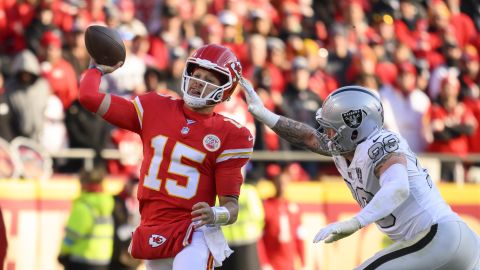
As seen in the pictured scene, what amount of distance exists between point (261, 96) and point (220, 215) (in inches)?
217

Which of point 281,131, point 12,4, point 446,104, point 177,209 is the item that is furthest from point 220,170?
point 446,104

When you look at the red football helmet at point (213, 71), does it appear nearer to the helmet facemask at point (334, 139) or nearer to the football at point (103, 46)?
the football at point (103, 46)

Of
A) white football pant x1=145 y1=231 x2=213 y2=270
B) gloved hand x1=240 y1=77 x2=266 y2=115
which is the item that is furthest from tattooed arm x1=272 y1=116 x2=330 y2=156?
white football pant x1=145 y1=231 x2=213 y2=270

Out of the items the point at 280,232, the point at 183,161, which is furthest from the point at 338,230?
the point at 280,232

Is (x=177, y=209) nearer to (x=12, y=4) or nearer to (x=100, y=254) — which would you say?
(x=100, y=254)

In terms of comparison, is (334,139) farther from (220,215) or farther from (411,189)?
(220,215)

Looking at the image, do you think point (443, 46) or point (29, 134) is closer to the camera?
point (29, 134)

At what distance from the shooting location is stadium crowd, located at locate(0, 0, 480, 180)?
10523 mm

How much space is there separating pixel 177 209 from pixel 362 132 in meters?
1.15

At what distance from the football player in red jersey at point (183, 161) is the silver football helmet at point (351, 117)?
0.58 m

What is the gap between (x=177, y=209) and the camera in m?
6.12

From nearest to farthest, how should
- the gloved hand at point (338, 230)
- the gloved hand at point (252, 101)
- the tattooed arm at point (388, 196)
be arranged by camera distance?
1. the gloved hand at point (338, 230)
2. the tattooed arm at point (388, 196)
3. the gloved hand at point (252, 101)

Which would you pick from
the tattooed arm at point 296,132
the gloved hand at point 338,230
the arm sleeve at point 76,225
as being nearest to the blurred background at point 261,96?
the arm sleeve at point 76,225

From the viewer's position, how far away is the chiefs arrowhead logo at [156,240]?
239 inches
